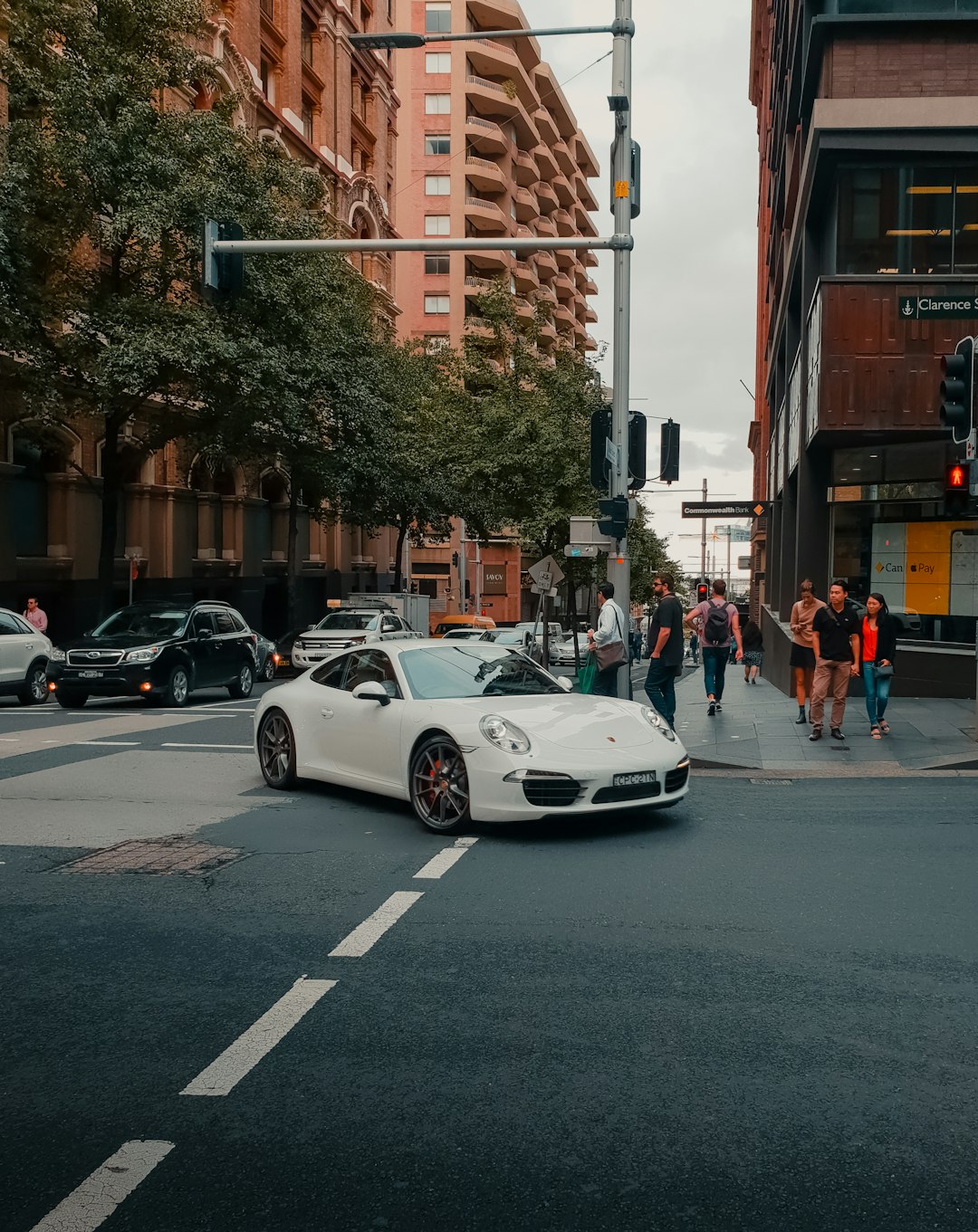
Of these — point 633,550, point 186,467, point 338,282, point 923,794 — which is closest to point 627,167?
point 923,794

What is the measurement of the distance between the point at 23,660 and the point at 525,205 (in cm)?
6506

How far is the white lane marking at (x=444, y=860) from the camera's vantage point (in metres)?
7.38

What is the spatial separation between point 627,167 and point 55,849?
10723 millimetres

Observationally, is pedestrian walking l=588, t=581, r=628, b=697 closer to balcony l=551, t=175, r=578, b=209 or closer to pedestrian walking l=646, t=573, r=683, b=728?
pedestrian walking l=646, t=573, r=683, b=728

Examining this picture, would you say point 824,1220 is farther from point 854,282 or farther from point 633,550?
point 633,550

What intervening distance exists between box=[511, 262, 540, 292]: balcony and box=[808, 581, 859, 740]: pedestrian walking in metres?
67.1

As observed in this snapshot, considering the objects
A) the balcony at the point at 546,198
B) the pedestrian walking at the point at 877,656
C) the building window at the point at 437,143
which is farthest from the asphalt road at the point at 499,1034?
the balcony at the point at 546,198

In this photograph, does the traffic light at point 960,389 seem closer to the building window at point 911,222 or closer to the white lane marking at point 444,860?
the building window at point 911,222

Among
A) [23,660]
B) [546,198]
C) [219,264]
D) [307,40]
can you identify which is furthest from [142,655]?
[546,198]

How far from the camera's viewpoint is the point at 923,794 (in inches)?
402

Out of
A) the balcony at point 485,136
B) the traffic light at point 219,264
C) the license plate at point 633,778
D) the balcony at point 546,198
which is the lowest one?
the license plate at point 633,778

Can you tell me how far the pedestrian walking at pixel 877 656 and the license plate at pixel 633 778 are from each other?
19.5 feet

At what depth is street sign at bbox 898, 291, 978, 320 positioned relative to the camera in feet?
52.1

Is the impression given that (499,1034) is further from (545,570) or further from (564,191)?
(564,191)
